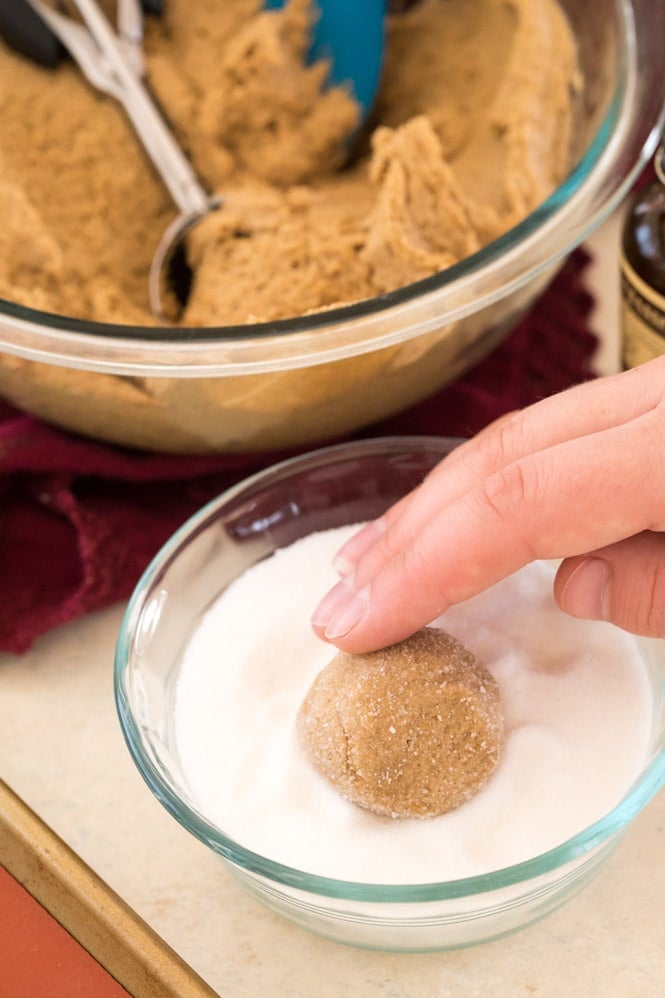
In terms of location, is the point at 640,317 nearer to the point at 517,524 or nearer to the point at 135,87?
the point at 517,524

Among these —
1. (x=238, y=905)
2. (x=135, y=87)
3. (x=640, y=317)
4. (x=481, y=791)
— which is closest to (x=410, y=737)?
(x=481, y=791)

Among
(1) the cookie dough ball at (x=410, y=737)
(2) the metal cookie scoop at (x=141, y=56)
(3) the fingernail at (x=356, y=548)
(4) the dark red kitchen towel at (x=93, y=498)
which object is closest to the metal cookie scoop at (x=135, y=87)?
(2) the metal cookie scoop at (x=141, y=56)

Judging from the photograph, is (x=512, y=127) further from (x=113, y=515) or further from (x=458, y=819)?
(x=458, y=819)

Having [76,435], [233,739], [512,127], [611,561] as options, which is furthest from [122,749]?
[512,127]

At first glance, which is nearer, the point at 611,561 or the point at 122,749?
the point at 611,561

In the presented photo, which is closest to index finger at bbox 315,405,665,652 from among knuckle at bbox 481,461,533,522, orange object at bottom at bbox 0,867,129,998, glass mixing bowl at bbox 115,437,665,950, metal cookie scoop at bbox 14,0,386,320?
knuckle at bbox 481,461,533,522
